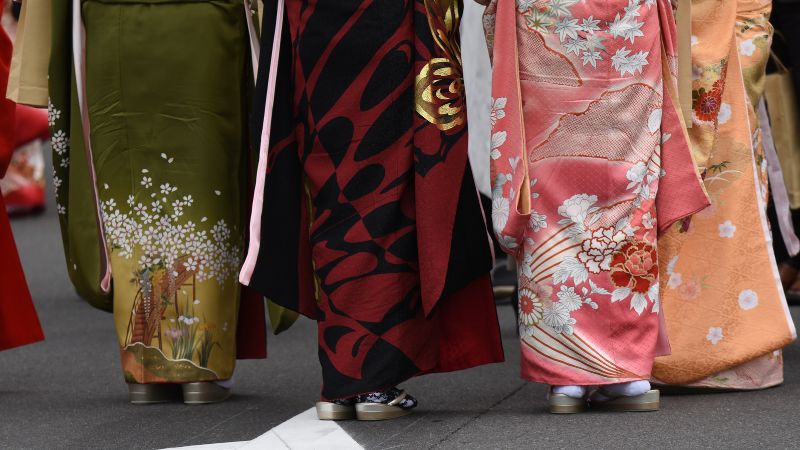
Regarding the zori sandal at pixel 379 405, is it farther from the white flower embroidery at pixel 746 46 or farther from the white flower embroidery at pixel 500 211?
the white flower embroidery at pixel 746 46

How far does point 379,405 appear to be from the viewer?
419cm

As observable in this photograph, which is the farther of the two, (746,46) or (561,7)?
(746,46)

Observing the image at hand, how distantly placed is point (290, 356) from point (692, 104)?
5.82 ft

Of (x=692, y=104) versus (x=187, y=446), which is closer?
(x=187, y=446)

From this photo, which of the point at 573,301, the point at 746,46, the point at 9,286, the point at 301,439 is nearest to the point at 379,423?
the point at 301,439

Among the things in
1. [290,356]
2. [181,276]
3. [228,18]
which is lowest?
[290,356]

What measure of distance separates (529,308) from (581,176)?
38 cm

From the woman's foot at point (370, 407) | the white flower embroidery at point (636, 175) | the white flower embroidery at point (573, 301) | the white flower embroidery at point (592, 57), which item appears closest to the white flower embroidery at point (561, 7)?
the white flower embroidery at point (592, 57)

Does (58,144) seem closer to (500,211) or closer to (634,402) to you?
(500,211)

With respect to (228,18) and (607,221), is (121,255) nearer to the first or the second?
(228,18)

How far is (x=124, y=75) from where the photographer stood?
461 cm

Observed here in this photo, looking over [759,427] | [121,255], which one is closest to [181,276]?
[121,255]

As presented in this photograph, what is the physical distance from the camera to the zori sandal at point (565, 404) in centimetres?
418

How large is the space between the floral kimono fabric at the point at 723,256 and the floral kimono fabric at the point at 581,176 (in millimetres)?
385
